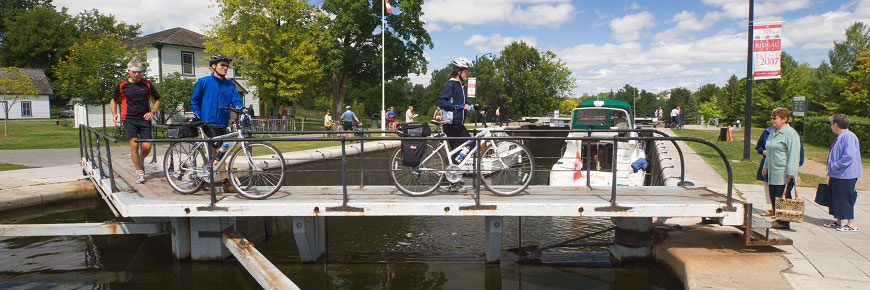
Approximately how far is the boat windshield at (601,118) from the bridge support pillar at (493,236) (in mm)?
9612

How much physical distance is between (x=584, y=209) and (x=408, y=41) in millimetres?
33551

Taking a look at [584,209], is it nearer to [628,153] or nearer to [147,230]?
[147,230]

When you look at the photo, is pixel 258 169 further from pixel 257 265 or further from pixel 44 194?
pixel 44 194

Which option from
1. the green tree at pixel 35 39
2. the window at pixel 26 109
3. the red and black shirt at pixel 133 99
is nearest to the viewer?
the red and black shirt at pixel 133 99

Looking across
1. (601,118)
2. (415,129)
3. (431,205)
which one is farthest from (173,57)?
(431,205)

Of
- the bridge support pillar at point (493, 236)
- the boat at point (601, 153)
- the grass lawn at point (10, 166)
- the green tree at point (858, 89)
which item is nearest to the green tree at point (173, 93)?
the grass lawn at point (10, 166)

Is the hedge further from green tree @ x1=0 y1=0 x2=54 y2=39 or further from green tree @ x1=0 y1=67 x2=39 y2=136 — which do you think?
green tree @ x1=0 y1=0 x2=54 y2=39

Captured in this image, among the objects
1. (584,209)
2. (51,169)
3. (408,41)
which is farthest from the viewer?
(408,41)

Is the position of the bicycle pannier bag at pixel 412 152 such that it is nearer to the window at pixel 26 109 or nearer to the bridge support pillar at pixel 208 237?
the bridge support pillar at pixel 208 237

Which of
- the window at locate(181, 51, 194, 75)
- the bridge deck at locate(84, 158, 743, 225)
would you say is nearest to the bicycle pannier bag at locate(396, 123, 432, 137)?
the bridge deck at locate(84, 158, 743, 225)

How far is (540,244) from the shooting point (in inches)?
322

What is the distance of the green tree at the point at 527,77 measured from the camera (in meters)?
65.8

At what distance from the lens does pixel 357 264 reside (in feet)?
23.9

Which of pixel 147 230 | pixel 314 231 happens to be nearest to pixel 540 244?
pixel 314 231
